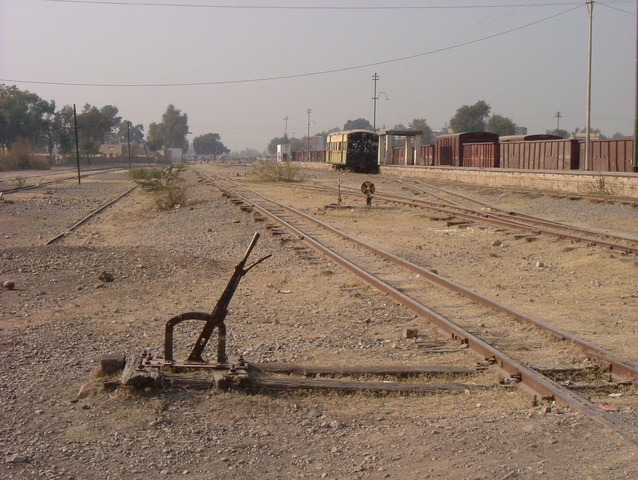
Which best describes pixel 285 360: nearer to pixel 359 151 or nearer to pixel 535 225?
pixel 535 225

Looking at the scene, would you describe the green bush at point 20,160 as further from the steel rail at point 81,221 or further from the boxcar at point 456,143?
the steel rail at point 81,221

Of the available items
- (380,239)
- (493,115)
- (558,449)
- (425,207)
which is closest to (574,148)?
(425,207)

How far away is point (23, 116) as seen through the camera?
362 feet

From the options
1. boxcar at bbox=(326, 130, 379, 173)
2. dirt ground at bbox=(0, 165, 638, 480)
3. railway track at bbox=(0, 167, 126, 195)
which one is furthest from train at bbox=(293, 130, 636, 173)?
dirt ground at bbox=(0, 165, 638, 480)

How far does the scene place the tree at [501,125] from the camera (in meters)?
129

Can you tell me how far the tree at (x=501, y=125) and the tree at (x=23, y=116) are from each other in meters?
78.1

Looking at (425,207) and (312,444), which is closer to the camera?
(312,444)

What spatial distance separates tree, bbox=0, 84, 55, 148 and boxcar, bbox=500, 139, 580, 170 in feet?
267

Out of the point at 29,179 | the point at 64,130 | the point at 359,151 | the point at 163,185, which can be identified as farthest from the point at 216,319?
the point at 64,130

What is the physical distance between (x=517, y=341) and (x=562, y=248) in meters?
7.13

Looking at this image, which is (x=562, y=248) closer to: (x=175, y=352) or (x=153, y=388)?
(x=175, y=352)

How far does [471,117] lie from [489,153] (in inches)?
3830

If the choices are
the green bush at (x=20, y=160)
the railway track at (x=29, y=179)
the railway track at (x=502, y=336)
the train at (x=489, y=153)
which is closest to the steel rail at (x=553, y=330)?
the railway track at (x=502, y=336)

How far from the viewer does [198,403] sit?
536 cm
